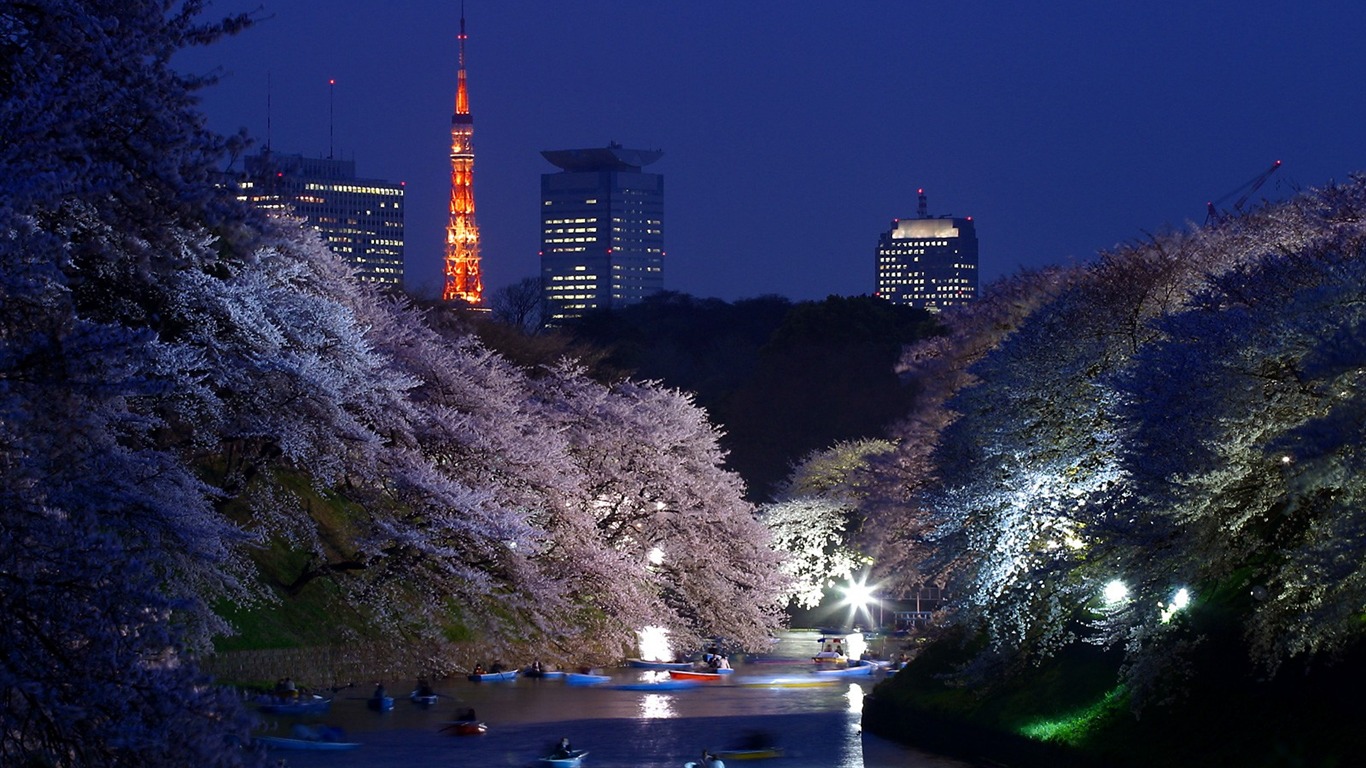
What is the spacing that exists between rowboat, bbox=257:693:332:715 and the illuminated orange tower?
268ft

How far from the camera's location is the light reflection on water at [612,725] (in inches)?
1028

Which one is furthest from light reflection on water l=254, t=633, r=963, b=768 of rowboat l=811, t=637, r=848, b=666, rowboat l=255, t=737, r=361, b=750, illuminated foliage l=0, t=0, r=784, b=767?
rowboat l=811, t=637, r=848, b=666

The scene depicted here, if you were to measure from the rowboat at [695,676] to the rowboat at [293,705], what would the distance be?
1067 centimetres

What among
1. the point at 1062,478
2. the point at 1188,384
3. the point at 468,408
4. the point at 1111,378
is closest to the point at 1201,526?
the point at 1188,384

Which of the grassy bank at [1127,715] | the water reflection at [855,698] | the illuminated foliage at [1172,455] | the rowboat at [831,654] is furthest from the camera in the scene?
the rowboat at [831,654]

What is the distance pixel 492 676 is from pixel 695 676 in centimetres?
505

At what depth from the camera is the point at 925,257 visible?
194875 mm

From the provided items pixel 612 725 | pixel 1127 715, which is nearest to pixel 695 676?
pixel 612 725

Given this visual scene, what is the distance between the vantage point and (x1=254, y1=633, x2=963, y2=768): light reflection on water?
26109 mm

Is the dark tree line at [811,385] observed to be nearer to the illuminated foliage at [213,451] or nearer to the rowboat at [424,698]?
the illuminated foliage at [213,451]

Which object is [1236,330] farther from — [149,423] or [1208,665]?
[149,423]

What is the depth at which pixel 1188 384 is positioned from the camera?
20.3m

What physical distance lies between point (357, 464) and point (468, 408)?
6.89 metres

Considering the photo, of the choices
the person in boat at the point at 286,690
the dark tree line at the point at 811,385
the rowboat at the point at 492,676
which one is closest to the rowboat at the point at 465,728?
the person in boat at the point at 286,690
